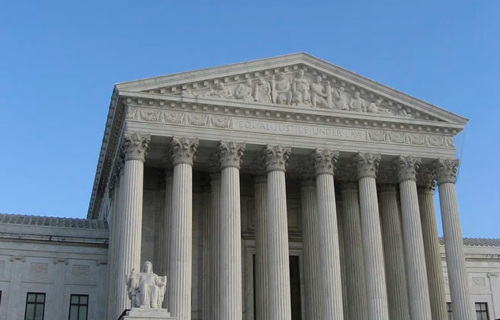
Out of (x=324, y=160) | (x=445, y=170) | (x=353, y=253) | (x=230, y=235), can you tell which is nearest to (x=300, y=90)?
(x=324, y=160)

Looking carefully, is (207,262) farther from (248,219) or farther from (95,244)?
(95,244)

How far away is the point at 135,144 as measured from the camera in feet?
117

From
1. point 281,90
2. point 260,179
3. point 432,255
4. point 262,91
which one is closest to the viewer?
point 262,91

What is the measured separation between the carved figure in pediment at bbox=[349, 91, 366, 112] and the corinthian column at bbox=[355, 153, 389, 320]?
2.69 metres

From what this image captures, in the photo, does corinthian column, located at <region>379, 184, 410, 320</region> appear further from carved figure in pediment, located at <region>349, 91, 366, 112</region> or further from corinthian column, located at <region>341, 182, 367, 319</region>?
carved figure in pediment, located at <region>349, 91, 366, 112</region>

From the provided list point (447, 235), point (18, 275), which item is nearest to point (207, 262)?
point (18, 275)

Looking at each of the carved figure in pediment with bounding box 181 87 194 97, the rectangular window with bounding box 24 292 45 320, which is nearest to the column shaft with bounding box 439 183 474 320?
the carved figure in pediment with bounding box 181 87 194 97

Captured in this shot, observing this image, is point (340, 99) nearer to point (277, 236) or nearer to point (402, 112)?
point (402, 112)

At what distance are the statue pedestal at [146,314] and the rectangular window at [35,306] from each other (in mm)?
14456

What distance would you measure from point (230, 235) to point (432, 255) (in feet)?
43.3

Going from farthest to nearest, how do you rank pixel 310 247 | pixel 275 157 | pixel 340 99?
pixel 340 99, pixel 310 247, pixel 275 157

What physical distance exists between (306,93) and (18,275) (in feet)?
63.8

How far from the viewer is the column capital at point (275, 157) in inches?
1471

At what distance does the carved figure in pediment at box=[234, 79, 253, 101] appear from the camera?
125ft
